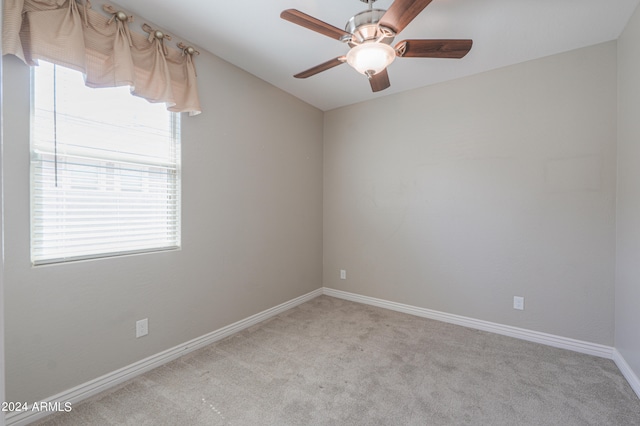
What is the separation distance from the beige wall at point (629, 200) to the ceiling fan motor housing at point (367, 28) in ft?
5.84

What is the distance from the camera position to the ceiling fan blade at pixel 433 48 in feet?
5.84

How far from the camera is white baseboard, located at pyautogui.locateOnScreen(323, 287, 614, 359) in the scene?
2429 mm

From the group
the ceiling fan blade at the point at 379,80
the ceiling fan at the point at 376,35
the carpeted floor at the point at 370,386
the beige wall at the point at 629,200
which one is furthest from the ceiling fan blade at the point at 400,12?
the carpeted floor at the point at 370,386

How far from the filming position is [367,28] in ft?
5.49

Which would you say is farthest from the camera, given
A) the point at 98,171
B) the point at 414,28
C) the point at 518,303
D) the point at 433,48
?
the point at 518,303

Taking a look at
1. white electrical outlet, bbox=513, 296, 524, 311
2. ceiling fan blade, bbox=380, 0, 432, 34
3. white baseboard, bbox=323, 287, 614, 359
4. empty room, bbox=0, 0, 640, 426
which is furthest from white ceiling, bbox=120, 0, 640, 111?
white baseboard, bbox=323, 287, 614, 359

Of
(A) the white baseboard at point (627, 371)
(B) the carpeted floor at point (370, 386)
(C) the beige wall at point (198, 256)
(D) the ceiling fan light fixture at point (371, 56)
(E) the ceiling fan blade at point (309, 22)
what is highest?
(E) the ceiling fan blade at point (309, 22)

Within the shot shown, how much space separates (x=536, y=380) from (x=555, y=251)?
3.56 feet

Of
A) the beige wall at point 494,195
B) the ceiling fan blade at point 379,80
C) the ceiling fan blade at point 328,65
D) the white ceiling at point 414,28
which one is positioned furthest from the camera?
the beige wall at point 494,195

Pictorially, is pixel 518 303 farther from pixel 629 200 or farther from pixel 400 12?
pixel 400 12

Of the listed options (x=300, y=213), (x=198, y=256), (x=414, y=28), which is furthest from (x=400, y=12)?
(x=300, y=213)

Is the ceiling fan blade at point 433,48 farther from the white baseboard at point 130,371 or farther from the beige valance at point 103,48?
the white baseboard at point 130,371

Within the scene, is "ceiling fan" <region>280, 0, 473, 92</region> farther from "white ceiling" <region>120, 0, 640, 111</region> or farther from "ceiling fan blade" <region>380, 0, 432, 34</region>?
"white ceiling" <region>120, 0, 640, 111</region>

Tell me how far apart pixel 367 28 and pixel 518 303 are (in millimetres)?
2613
